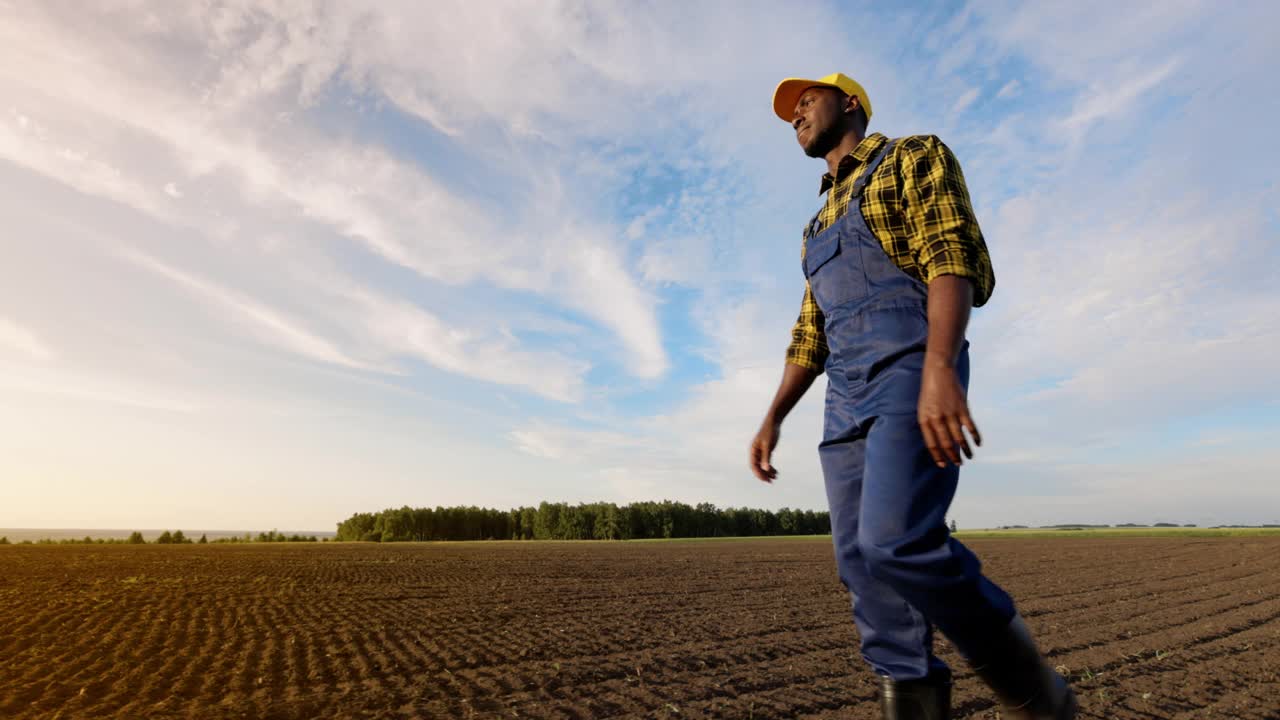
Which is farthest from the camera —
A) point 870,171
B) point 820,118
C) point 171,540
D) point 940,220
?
point 171,540

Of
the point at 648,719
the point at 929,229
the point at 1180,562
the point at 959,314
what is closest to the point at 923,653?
the point at 959,314

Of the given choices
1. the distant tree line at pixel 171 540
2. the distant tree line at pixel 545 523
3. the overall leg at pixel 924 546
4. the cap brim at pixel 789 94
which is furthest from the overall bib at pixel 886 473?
the distant tree line at pixel 545 523

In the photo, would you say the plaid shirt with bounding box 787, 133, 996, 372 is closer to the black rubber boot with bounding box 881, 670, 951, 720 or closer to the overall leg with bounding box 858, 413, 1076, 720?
the overall leg with bounding box 858, 413, 1076, 720

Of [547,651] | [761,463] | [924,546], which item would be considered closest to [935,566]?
[924,546]

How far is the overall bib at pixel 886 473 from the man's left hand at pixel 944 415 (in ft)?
0.26

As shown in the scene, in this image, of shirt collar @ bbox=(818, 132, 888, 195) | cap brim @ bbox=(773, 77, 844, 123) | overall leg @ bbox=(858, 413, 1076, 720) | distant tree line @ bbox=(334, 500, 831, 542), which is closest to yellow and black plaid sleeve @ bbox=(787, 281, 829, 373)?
shirt collar @ bbox=(818, 132, 888, 195)

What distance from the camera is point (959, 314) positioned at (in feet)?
5.75

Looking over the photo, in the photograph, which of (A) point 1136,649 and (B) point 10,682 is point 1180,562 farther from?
(B) point 10,682

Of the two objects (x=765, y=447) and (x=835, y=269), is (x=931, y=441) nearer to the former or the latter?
(x=835, y=269)

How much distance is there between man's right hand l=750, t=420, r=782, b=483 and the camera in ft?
8.78

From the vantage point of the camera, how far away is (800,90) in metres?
2.46

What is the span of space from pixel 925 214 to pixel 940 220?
1.6 inches

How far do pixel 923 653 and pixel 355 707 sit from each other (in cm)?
403

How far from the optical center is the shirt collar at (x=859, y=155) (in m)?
2.25
